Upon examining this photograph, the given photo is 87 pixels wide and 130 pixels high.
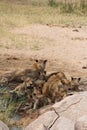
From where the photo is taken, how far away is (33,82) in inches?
289

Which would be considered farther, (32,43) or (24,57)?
(32,43)

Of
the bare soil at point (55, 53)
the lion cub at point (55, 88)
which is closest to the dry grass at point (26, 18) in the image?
the bare soil at point (55, 53)

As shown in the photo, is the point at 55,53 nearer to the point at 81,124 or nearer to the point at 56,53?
the point at 56,53

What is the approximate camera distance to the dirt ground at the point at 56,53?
32.3ft

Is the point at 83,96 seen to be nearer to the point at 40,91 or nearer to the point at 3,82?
the point at 40,91

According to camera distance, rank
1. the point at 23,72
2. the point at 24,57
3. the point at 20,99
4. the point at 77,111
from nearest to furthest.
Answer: the point at 77,111, the point at 20,99, the point at 23,72, the point at 24,57

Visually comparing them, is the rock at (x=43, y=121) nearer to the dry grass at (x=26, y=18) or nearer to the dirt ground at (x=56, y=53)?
the dirt ground at (x=56, y=53)

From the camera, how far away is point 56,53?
11023mm

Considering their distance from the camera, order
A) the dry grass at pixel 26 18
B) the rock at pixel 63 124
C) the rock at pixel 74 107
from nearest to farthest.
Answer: the rock at pixel 63 124
the rock at pixel 74 107
the dry grass at pixel 26 18

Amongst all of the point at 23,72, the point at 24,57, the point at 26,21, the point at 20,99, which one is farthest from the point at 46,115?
the point at 26,21

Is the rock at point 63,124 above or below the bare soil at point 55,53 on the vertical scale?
above

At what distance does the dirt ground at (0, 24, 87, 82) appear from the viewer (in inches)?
388

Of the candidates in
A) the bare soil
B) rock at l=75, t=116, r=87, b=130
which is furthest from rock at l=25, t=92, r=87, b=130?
the bare soil

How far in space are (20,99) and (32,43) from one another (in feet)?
15.2
